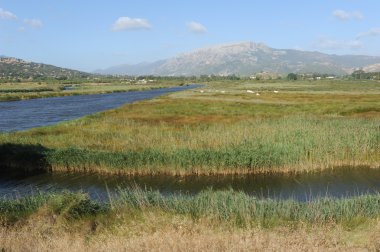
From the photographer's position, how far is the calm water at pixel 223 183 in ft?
74.1

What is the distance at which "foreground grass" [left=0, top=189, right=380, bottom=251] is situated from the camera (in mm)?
9406

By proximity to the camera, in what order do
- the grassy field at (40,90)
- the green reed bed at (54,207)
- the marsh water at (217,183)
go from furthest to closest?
1. the grassy field at (40,90)
2. the marsh water at (217,183)
3. the green reed bed at (54,207)

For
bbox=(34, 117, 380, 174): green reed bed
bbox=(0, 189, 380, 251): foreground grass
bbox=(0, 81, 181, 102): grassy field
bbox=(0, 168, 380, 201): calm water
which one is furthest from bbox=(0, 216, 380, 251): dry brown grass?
bbox=(0, 81, 181, 102): grassy field

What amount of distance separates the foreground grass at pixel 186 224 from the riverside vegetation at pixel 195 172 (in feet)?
0.13

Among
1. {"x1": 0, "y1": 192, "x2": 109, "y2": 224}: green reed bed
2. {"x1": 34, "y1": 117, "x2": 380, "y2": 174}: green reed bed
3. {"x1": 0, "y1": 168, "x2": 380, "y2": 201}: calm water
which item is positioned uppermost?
{"x1": 0, "y1": 192, "x2": 109, "y2": 224}: green reed bed

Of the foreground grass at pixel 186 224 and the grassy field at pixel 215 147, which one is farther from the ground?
the foreground grass at pixel 186 224

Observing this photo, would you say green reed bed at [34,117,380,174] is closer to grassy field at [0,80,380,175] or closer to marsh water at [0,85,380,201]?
grassy field at [0,80,380,175]

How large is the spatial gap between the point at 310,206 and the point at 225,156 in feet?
39.6

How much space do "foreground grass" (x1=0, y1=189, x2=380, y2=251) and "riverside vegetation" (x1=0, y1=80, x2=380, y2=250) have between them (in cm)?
4

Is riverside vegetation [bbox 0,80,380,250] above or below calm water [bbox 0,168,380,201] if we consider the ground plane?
above

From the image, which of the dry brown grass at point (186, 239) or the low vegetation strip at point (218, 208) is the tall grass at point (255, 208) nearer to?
the low vegetation strip at point (218, 208)

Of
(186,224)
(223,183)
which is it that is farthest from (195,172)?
(186,224)

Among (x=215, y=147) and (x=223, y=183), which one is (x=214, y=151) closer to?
(x=215, y=147)

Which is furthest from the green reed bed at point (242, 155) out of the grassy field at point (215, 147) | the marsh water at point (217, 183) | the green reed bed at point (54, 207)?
the green reed bed at point (54, 207)
